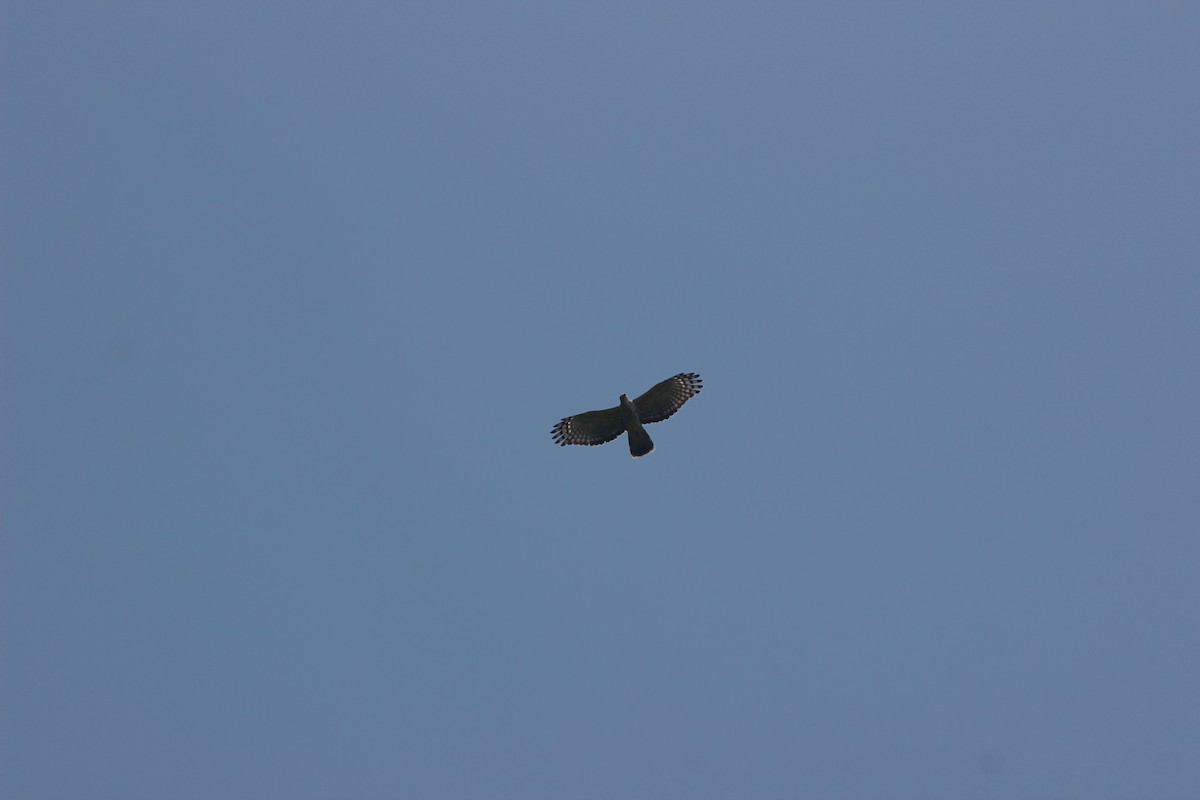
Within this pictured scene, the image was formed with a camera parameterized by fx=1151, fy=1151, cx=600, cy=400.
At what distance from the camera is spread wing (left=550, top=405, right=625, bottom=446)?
22.5 meters

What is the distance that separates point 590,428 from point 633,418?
3.48 ft

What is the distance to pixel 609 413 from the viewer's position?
2241 centimetres

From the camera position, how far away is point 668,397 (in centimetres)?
2252

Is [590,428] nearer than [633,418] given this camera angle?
No

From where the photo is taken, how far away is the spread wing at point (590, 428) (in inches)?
885

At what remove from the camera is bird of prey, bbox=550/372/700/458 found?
22.1 metres

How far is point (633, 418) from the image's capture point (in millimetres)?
22125

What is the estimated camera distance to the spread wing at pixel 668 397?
22406 millimetres

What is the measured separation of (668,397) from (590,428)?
1.66 meters

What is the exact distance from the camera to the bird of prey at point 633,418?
72.6 feet

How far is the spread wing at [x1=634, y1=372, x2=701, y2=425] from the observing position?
22.4 metres

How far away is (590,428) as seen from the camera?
2275cm

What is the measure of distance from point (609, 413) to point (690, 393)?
165cm
